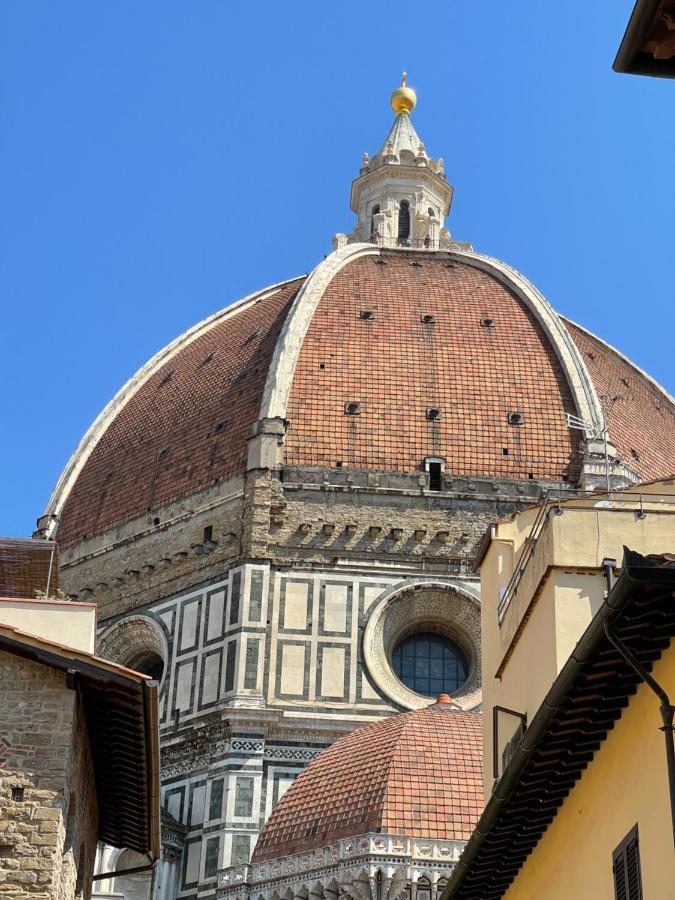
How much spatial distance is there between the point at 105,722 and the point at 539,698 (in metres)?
2.97

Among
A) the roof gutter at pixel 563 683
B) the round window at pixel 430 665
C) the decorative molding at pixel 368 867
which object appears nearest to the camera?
the roof gutter at pixel 563 683

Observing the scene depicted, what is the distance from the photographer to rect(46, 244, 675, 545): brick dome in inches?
1336

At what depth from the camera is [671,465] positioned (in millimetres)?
36438

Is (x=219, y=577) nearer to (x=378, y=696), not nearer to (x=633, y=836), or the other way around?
(x=378, y=696)

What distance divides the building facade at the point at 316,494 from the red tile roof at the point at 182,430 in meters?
0.07

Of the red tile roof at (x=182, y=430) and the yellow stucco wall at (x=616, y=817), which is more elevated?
the red tile roof at (x=182, y=430)

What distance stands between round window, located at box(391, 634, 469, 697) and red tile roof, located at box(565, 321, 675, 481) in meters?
5.91

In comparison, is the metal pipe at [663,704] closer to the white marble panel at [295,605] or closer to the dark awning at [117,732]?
the dark awning at [117,732]

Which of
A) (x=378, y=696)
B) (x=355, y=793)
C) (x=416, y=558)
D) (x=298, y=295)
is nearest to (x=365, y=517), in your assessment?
(x=416, y=558)

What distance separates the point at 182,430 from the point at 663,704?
2878 cm

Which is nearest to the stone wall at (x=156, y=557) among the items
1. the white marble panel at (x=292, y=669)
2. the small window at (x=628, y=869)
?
the white marble panel at (x=292, y=669)

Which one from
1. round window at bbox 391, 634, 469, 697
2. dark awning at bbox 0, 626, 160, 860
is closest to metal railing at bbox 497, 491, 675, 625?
dark awning at bbox 0, 626, 160, 860

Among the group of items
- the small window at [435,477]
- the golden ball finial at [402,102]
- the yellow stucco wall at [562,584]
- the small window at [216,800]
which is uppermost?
the golden ball finial at [402,102]

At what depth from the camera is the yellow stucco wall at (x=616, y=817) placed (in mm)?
7656
